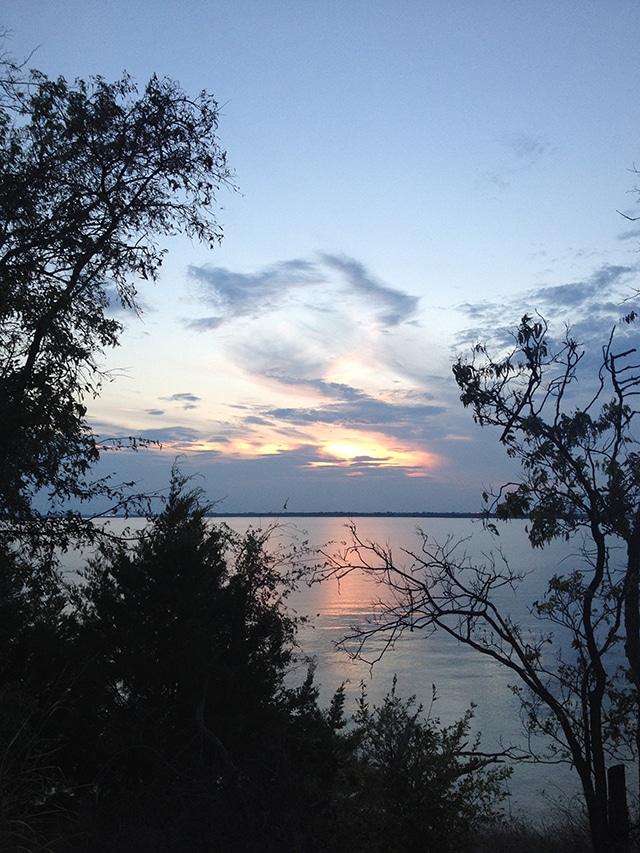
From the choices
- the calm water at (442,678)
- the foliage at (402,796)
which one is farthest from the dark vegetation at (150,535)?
the calm water at (442,678)

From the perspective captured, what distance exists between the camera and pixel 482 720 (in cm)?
3688

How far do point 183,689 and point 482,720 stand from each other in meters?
24.6

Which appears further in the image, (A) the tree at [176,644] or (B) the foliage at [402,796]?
(A) the tree at [176,644]

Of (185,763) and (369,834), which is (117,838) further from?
(185,763)

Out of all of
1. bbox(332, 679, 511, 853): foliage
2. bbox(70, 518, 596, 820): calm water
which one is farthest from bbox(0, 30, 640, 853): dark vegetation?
bbox(70, 518, 596, 820): calm water

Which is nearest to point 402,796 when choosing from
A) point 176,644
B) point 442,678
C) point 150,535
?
point 150,535

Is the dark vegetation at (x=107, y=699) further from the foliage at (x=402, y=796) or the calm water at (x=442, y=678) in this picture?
the calm water at (x=442, y=678)

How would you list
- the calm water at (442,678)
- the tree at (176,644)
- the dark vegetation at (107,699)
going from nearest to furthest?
the dark vegetation at (107,699) → the tree at (176,644) → the calm water at (442,678)

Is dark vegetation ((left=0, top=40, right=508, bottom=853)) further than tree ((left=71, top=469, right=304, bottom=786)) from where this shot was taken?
No

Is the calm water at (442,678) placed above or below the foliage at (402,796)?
below

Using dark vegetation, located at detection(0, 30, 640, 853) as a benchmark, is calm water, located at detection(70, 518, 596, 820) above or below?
below

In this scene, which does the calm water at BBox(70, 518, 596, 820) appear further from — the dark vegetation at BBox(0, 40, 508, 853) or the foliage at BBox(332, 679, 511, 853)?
the foliage at BBox(332, 679, 511, 853)

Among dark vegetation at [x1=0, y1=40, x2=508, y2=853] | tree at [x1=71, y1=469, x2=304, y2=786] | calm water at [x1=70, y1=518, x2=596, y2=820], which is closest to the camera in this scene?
dark vegetation at [x1=0, y1=40, x2=508, y2=853]

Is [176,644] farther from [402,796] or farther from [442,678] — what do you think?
[442,678]
